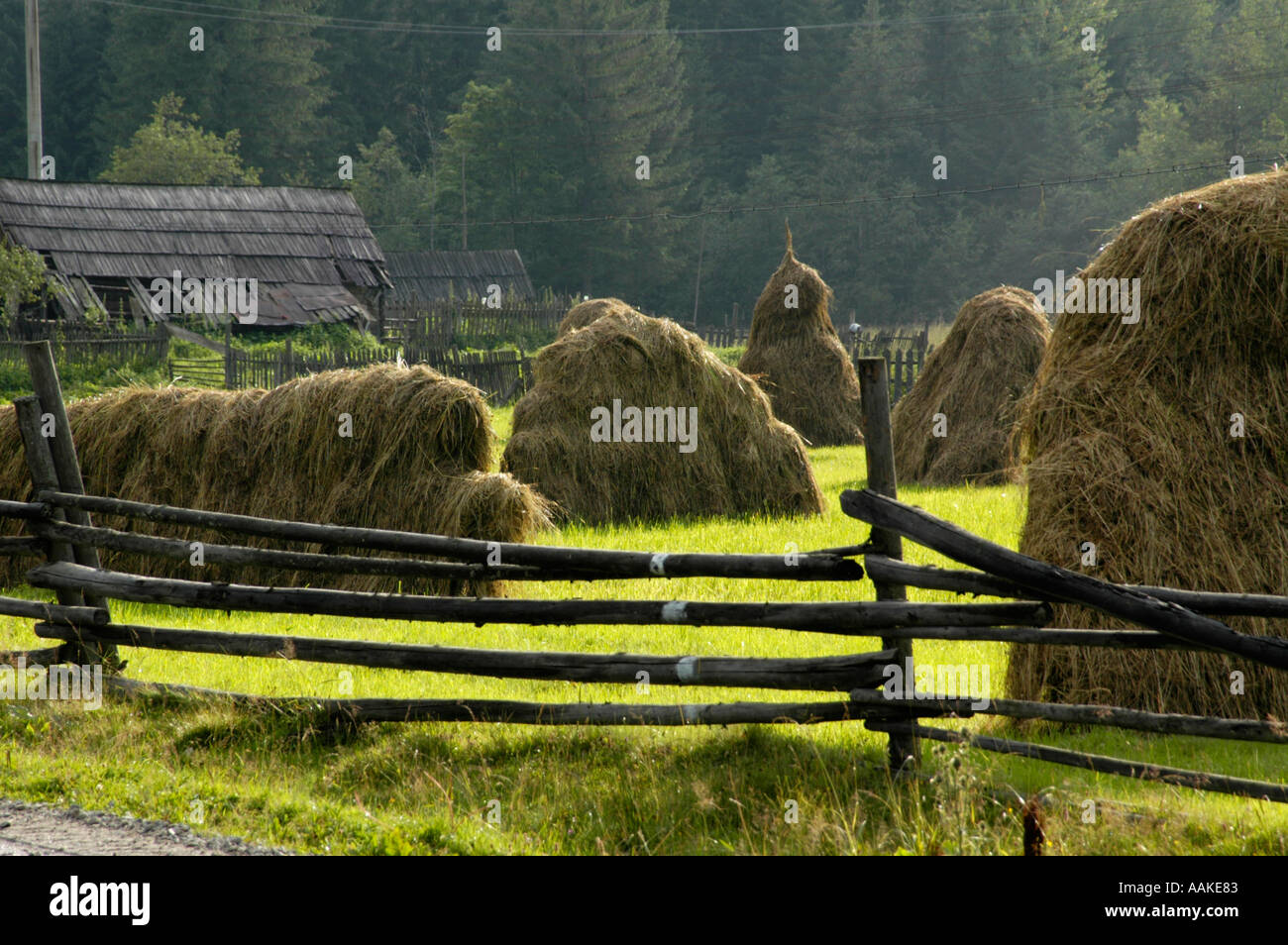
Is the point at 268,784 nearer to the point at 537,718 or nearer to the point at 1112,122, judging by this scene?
the point at 537,718

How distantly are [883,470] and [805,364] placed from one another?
56.5ft

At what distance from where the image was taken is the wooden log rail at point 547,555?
19.8 feet

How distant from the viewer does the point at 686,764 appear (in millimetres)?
6195

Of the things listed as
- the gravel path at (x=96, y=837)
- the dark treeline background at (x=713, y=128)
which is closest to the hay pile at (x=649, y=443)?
the gravel path at (x=96, y=837)

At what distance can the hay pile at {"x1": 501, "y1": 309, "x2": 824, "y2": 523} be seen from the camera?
14.3 m

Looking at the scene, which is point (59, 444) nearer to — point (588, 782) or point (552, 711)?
point (552, 711)

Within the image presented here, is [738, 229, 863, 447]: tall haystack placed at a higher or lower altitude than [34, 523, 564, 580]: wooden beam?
higher

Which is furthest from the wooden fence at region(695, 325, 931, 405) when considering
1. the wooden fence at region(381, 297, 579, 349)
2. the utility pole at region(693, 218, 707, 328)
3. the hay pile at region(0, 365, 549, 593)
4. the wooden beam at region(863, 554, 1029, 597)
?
the wooden beam at region(863, 554, 1029, 597)

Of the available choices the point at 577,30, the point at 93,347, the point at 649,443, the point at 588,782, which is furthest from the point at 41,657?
the point at 577,30

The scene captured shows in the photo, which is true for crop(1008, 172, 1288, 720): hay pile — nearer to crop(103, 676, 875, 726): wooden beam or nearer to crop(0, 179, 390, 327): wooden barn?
crop(103, 676, 875, 726): wooden beam

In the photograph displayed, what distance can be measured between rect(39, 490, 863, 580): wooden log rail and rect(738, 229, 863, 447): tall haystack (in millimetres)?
15873

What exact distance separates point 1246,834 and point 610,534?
8374mm

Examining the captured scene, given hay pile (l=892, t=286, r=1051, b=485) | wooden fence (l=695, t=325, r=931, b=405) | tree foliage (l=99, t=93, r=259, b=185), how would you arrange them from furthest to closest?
tree foliage (l=99, t=93, r=259, b=185) < wooden fence (l=695, t=325, r=931, b=405) < hay pile (l=892, t=286, r=1051, b=485)

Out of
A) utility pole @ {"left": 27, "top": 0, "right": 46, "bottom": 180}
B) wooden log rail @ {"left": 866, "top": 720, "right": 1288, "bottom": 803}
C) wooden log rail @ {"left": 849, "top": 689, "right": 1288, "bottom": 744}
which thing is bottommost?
wooden log rail @ {"left": 866, "top": 720, "right": 1288, "bottom": 803}
